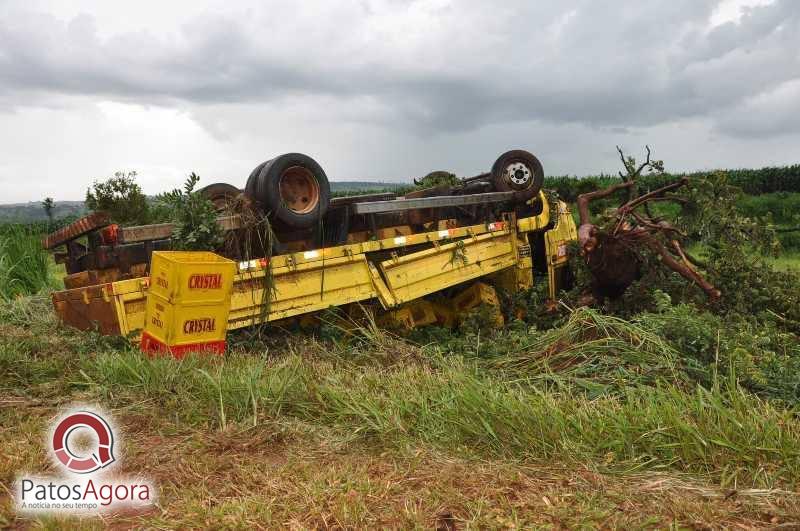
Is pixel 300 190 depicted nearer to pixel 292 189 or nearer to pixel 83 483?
pixel 292 189

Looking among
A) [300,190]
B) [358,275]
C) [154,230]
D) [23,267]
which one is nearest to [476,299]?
[358,275]

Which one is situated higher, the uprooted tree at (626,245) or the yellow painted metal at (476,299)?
the uprooted tree at (626,245)

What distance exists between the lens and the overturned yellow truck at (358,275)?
18.6 ft

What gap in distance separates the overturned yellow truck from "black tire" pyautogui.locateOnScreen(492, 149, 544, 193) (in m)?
0.05

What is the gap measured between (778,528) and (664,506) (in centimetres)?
47

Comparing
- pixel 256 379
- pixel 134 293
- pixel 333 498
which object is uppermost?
pixel 134 293

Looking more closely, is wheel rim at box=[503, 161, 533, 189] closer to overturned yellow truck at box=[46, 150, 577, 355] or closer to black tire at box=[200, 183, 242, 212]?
overturned yellow truck at box=[46, 150, 577, 355]

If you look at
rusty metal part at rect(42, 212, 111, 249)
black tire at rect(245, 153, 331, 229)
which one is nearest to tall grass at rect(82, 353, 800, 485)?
rusty metal part at rect(42, 212, 111, 249)

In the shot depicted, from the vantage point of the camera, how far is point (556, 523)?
315 cm

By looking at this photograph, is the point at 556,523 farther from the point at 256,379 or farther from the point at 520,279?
the point at 520,279

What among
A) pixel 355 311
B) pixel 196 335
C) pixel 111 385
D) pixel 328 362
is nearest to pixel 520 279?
pixel 355 311

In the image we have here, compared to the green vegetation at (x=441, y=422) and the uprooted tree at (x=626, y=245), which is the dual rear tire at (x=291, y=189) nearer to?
the green vegetation at (x=441, y=422)

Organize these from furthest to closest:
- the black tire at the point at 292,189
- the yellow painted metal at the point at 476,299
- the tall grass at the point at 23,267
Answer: the tall grass at the point at 23,267 < the yellow painted metal at the point at 476,299 < the black tire at the point at 292,189

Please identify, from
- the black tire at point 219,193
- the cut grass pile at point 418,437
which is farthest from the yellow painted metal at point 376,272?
the black tire at point 219,193
